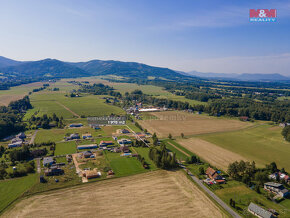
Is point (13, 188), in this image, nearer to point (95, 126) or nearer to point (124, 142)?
point (124, 142)

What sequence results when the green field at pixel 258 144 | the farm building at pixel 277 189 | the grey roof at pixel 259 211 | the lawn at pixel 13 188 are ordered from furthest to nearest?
the green field at pixel 258 144 < the farm building at pixel 277 189 < the lawn at pixel 13 188 < the grey roof at pixel 259 211

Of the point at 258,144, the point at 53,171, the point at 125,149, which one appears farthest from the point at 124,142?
the point at 258,144

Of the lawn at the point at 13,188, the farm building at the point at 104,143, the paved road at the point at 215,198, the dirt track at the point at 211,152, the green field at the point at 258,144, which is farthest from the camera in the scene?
the farm building at the point at 104,143

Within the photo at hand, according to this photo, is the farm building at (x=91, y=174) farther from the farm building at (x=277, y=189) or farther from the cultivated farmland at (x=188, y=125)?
the farm building at (x=277, y=189)

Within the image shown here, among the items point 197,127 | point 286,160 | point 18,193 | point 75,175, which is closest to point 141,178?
point 75,175

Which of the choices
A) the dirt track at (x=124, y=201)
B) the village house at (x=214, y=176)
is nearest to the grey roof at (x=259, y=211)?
the dirt track at (x=124, y=201)
